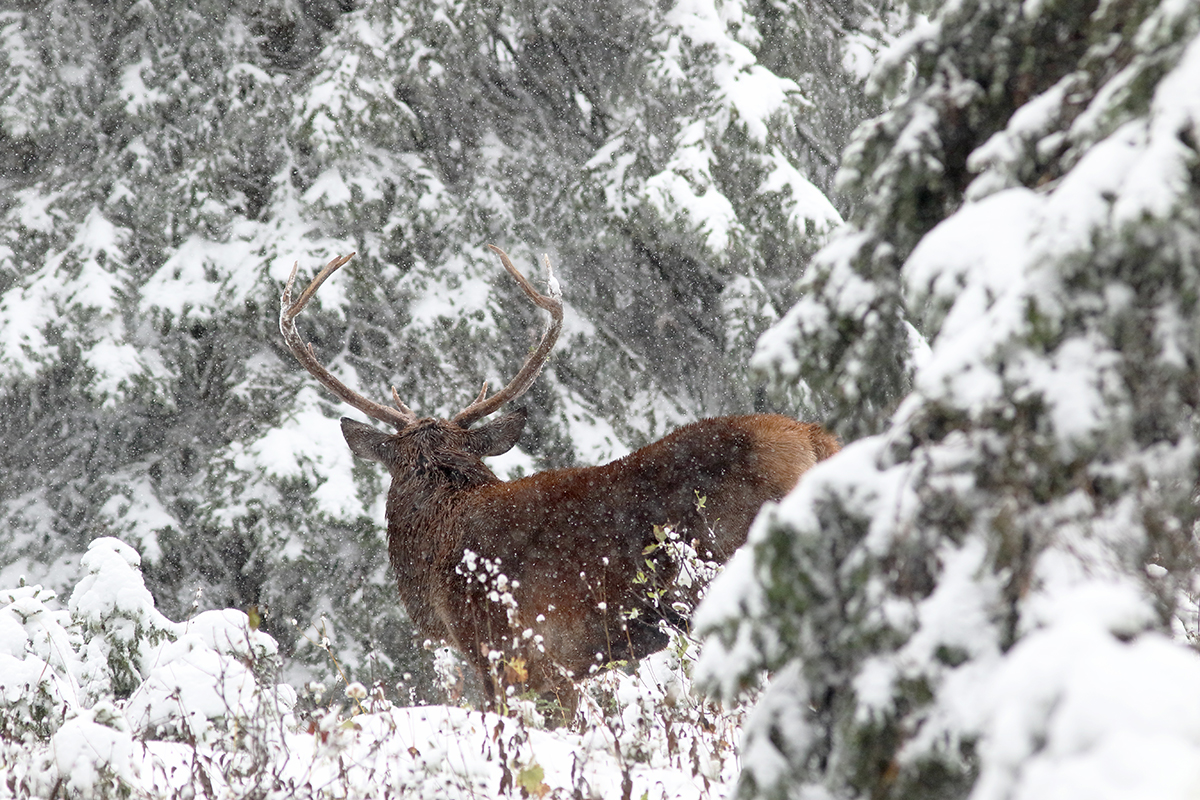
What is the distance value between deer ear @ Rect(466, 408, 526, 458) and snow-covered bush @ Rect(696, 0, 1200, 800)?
442 centimetres

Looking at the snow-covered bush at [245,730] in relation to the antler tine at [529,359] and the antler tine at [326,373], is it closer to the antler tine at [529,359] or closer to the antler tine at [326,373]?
the antler tine at [326,373]

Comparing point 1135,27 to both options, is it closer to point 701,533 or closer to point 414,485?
point 701,533

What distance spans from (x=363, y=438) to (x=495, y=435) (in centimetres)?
78

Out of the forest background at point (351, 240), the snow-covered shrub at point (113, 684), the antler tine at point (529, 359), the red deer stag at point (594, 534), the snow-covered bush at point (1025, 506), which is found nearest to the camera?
the snow-covered bush at point (1025, 506)

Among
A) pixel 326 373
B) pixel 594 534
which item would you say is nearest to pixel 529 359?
pixel 326 373

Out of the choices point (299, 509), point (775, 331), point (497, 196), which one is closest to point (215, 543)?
point (299, 509)

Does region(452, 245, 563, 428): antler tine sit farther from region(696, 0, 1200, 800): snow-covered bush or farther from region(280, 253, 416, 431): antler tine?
region(696, 0, 1200, 800): snow-covered bush

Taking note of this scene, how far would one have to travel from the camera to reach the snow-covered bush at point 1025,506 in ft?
3.58

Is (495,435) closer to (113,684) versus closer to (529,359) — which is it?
(529,359)

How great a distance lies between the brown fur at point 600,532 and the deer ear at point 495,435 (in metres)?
0.68

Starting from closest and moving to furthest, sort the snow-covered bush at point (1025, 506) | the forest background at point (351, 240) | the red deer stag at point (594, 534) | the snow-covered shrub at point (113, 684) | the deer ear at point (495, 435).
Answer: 1. the snow-covered bush at point (1025, 506)
2. the snow-covered shrub at point (113, 684)
3. the red deer stag at point (594, 534)
4. the deer ear at point (495, 435)
5. the forest background at point (351, 240)

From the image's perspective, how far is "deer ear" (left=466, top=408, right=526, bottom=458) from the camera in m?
5.94

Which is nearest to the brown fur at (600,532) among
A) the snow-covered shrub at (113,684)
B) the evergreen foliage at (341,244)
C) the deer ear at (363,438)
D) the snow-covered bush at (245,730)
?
the snow-covered bush at (245,730)

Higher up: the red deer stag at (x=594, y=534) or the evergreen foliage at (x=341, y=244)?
the evergreen foliage at (x=341, y=244)
